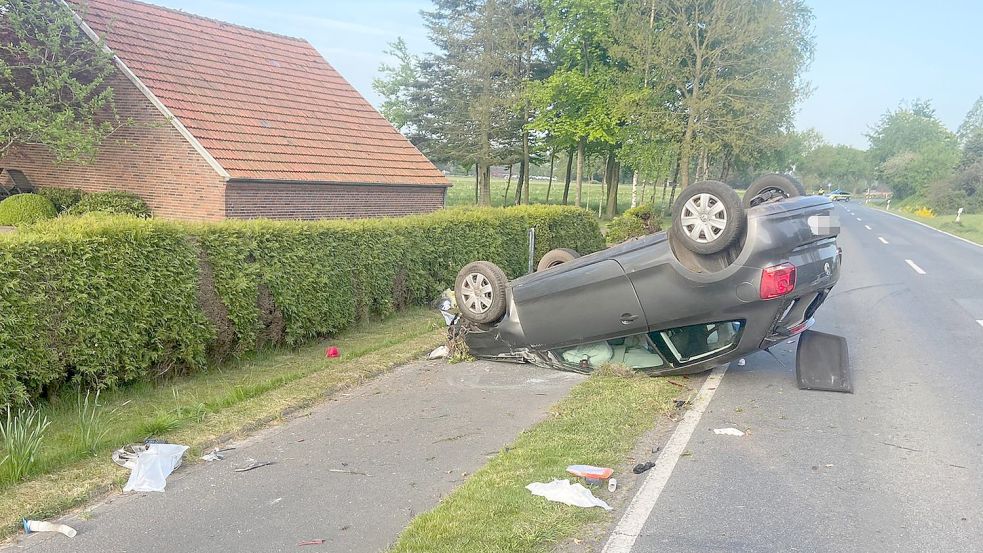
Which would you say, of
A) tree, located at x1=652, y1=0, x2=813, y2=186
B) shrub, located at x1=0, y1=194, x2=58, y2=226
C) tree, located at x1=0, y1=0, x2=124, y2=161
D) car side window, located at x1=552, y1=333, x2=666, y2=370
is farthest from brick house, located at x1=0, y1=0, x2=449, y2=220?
tree, located at x1=652, y1=0, x2=813, y2=186

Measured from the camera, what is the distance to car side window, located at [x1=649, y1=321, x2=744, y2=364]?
682 centimetres

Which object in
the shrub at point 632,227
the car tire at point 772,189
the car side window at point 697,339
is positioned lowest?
the car side window at point 697,339

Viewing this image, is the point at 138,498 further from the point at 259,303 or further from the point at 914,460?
the point at 914,460

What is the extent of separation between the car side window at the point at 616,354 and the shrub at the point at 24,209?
13.5m

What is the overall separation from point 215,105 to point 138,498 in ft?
46.0

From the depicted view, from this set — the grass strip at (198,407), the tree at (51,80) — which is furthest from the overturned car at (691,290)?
the tree at (51,80)

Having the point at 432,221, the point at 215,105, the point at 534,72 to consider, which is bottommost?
the point at 432,221

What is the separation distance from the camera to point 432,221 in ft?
38.2

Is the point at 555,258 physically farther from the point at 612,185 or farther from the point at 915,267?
the point at 612,185

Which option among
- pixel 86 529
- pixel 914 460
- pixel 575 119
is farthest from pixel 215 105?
pixel 575 119

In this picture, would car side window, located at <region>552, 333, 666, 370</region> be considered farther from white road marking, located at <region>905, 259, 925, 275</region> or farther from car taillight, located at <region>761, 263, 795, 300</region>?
white road marking, located at <region>905, 259, 925, 275</region>

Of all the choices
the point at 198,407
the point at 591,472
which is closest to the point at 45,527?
the point at 198,407

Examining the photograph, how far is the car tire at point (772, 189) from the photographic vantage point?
7.54 meters

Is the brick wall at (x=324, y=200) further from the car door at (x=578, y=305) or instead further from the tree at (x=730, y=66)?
the tree at (x=730, y=66)
